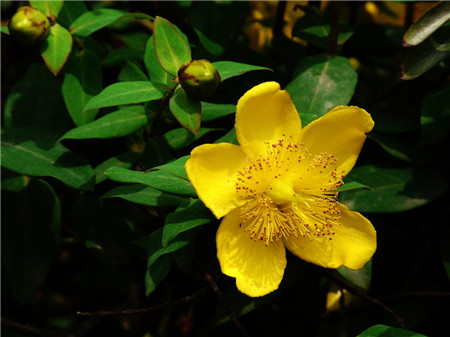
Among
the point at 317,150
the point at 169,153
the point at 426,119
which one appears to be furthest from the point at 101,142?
the point at 426,119

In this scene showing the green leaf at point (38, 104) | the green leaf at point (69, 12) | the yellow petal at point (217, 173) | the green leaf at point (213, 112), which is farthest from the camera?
the green leaf at point (38, 104)

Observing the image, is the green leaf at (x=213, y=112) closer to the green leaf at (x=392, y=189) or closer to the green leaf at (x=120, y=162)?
the green leaf at (x=120, y=162)

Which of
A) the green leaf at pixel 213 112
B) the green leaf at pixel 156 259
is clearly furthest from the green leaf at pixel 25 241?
the green leaf at pixel 213 112

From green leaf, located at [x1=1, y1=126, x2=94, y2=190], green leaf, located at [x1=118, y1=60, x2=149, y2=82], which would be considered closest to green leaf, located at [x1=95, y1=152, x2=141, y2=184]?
green leaf, located at [x1=1, y1=126, x2=94, y2=190]

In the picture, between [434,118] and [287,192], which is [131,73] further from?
[434,118]

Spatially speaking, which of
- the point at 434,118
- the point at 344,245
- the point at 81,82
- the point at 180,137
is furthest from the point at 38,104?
the point at 434,118

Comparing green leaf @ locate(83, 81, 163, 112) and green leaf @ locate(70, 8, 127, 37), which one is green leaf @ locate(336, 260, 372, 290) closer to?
green leaf @ locate(83, 81, 163, 112)

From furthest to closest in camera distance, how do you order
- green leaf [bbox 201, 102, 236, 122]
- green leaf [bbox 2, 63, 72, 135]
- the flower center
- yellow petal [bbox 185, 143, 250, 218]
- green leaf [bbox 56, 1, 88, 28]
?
green leaf [bbox 2, 63, 72, 135] < green leaf [bbox 56, 1, 88, 28] < green leaf [bbox 201, 102, 236, 122] < the flower center < yellow petal [bbox 185, 143, 250, 218]
